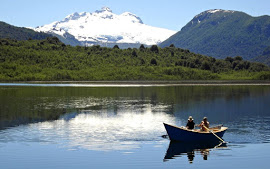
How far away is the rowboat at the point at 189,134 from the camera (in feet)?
154

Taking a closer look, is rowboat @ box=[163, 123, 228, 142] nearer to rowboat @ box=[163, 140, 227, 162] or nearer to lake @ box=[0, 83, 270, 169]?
rowboat @ box=[163, 140, 227, 162]

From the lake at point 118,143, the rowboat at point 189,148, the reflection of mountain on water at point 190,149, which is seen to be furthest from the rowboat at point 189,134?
the lake at point 118,143

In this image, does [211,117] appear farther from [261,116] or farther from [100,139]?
[100,139]

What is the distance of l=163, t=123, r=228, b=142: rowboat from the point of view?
46812mm

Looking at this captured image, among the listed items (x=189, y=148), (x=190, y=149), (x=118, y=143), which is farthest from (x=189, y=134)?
(x=118, y=143)

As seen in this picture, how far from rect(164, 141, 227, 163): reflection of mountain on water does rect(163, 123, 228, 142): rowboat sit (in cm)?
55

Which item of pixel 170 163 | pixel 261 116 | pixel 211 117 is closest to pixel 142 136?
pixel 170 163

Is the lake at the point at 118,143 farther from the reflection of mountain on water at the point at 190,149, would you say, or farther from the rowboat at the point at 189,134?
the rowboat at the point at 189,134

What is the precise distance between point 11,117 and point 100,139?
27040 millimetres

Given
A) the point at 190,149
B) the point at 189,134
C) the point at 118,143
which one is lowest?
the point at 190,149

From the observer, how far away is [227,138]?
51.0 meters

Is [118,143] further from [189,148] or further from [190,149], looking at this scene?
[190,149]

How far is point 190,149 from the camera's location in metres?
44.6

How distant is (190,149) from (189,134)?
2.75 meters
